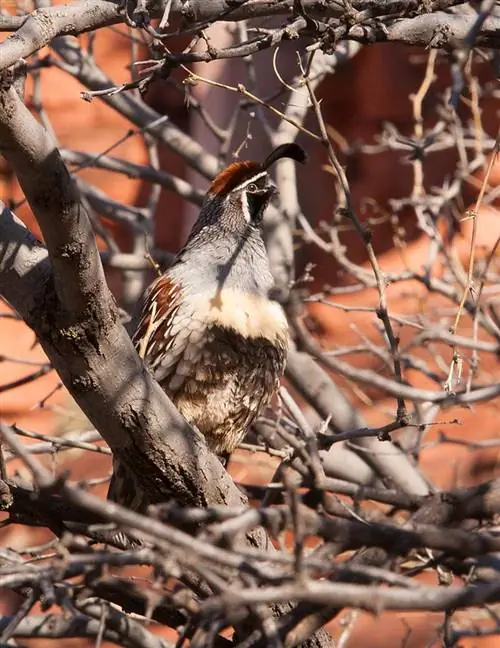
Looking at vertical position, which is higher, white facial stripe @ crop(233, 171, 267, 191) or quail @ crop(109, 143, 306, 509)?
white facial stripe @ crop(233, 171, 267, 191)

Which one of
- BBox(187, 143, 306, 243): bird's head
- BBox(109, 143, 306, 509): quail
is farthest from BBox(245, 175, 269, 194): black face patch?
BBox(109, 143, 306, 509): quail

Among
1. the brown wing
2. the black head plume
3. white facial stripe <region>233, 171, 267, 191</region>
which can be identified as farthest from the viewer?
white facial stripe <region>233, 171, 267, 191</region>

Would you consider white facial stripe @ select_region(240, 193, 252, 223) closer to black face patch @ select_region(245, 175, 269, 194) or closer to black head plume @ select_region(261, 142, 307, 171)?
black face patch @ select_region(245, 175, 269, 194)

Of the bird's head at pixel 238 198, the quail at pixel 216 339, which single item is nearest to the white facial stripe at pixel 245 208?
the bird's head at pixel 238 198

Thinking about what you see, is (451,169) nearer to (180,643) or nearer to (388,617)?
(388,617)

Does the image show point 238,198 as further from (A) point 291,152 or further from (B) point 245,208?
(A) point 291,152

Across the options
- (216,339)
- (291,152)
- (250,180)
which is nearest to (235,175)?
(250,180)

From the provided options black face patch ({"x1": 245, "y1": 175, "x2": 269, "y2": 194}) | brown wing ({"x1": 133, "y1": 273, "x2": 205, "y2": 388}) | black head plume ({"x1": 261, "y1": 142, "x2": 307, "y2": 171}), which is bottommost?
brown wing ({"x1": 133, "y1": 273, "x2": 205, "y2": 388})

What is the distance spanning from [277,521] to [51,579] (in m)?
0.39

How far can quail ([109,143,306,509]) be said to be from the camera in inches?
138

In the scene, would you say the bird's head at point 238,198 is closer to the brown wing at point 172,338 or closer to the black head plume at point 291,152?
the black head plume at point 291,152

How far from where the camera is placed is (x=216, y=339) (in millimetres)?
3498

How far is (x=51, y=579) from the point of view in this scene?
6.19ft

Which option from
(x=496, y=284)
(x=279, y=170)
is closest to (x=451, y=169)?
(x=496, y=284)
